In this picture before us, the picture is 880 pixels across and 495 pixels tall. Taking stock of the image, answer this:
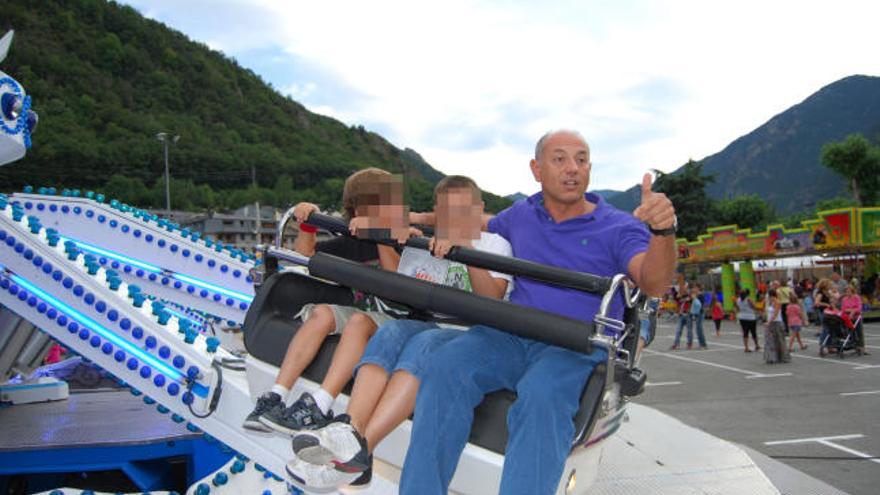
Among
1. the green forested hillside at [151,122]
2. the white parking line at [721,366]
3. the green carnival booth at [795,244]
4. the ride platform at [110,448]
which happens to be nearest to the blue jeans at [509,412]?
the ride platform at [110,448]

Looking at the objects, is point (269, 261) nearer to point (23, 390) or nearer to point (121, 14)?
point (23, 390)

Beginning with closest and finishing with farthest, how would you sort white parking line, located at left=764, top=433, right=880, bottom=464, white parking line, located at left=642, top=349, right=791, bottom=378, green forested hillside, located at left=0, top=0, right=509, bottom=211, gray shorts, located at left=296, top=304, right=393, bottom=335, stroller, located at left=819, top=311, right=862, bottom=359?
gray shorts, located at left=296, top=304, right=393, bottom=335 → white parking line, located at left=764, top=433, right=880, bottom=464 → white parking line, located at left=642, top=349, right=791, bottom=378 → stroller, located at left=819, top=311, right=862, bottom=359 → green forested hillside, located at left=0, top=0, right=509, bottom=211

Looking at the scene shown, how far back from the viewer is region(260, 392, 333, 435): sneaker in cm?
223

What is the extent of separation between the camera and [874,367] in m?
9.87

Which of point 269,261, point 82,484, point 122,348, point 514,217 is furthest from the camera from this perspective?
point 82,484

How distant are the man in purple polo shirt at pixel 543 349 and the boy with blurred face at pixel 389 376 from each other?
0.11 meters

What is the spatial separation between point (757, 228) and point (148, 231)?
6514 cm

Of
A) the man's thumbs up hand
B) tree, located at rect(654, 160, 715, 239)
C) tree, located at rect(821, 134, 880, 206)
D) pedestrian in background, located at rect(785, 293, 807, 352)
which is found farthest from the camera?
tree, located at rect(654, 160, 715, 239)

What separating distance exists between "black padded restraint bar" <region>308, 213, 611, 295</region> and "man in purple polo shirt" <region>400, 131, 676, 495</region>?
A: 23cm

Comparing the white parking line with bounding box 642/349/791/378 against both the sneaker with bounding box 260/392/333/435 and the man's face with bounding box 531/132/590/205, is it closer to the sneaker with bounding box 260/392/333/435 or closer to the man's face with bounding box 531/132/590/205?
the man's face with bounding box 531/132/590/205

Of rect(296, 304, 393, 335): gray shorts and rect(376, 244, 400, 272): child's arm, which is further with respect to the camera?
rect(376, 244, 400, 272): child's arm

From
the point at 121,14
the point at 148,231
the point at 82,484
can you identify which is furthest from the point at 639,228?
the point at 121,14

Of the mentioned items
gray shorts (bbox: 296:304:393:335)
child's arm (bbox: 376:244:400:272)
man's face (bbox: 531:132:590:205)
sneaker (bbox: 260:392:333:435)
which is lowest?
sneaker (bbox: 260:392:333:435)

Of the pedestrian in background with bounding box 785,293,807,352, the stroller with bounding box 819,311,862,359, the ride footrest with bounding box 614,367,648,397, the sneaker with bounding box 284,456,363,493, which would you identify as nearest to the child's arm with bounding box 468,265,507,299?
the ride footrest with bounding box 614,367,648,397
